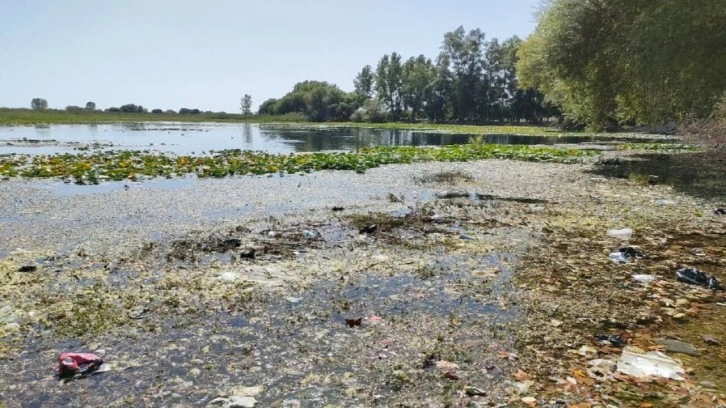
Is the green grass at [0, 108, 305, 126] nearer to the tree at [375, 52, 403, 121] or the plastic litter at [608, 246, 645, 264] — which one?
the tree at [375, 52, 403, 121]

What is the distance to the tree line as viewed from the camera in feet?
311

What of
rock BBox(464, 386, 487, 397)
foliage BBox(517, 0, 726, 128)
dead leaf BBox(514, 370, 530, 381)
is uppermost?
foliage BBox(517, 0, 726, 128)

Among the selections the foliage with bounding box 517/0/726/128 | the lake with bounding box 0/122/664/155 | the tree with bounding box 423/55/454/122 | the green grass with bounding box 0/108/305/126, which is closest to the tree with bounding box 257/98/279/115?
the green grass with bounding box 0/108/305/126

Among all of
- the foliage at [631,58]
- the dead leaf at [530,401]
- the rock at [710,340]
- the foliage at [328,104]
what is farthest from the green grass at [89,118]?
the rock at [710,340]

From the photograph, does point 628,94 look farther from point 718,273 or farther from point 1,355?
point 1,355

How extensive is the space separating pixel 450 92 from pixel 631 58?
83338mm

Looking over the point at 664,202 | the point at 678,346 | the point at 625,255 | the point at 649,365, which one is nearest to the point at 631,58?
the point at 664,202

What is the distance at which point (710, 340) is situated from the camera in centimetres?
480

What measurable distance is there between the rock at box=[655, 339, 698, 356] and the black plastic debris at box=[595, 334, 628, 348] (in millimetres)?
333

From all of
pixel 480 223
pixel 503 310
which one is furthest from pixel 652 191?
pixel 503 310

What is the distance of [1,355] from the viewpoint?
175 inches

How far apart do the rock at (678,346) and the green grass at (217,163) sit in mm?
14123

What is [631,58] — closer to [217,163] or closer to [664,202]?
[664,202]

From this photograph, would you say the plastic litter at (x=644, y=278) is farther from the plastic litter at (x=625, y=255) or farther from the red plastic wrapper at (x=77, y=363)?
the red plastic wrapper at (x=77, y=363)
